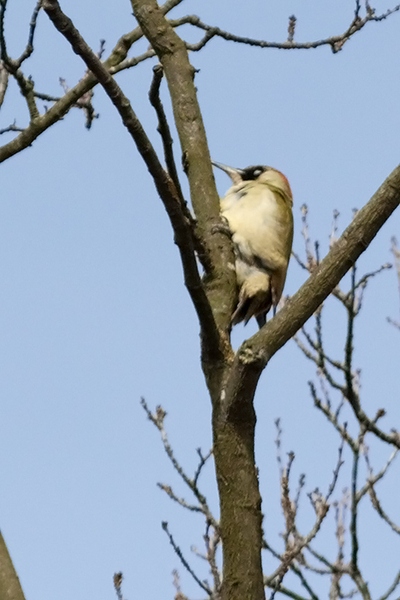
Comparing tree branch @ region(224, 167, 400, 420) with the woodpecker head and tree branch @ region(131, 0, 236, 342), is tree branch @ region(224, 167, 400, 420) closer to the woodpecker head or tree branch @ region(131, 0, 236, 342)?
tree branch @ region(131, 0, 236, 342)

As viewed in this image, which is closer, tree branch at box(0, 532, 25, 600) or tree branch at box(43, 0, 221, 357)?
tree branch at box(43, 0, 221, 357)

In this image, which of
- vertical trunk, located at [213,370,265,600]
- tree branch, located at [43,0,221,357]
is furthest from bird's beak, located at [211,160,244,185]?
vertical trunk, located at [213,370,265,600]

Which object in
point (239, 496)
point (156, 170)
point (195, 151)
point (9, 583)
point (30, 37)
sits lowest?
point (9, 583)

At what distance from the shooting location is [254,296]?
4574 millimetres

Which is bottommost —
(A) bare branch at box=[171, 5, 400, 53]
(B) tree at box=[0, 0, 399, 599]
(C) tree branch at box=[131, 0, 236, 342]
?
(B) tree at box=[0, 0, 399, 599]

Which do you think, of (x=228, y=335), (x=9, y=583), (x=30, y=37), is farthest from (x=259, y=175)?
(x=9, y=583)

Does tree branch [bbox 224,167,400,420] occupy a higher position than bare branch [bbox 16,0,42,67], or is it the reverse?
bare branch [bbox 16,0,42,67]

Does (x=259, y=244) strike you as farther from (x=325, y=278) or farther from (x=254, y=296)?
(x=325, y=278)

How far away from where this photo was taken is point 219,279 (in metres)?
3.04

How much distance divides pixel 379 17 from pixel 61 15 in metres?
3.73

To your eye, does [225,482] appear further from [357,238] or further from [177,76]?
[177,76]

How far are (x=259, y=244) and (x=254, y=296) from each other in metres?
0.33

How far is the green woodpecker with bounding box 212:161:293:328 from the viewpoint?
4637mm

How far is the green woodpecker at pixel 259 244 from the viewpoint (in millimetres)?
4637
